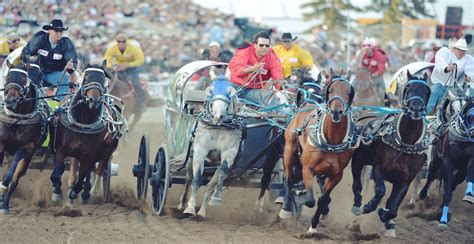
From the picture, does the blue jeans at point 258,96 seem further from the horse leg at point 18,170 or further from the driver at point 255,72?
the horse leg at point 18,170

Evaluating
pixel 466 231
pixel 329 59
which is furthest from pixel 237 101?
pixel 329 59

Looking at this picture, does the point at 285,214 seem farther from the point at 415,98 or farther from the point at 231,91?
the point at 415,98

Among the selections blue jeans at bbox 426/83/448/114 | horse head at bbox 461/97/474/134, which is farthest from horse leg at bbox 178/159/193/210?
blue jeans at bbox 426/83/448/114

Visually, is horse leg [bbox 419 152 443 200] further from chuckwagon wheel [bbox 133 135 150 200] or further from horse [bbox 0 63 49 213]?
horse [bbox 0 63 49 213]

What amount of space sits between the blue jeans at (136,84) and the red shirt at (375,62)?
426cm

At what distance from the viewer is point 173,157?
1221 cm

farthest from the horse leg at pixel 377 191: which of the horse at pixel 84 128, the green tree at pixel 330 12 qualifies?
the green tree at pixel 330 12

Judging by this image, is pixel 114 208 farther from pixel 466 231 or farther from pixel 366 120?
pixel 466 231

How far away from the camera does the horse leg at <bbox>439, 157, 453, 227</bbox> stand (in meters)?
11.2

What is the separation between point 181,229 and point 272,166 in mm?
1636

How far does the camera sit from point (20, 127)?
1095cm

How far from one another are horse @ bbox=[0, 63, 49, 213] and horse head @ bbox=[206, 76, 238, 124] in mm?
1920

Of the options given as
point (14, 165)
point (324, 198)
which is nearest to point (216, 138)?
point (324, 198)

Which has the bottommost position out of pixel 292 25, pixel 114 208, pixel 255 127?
pixel 114 208
